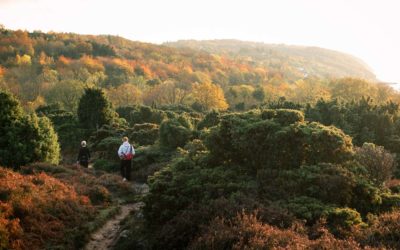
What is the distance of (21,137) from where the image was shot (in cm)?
1759

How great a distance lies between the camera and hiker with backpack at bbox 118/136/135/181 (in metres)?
18.0

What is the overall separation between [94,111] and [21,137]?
17572mm

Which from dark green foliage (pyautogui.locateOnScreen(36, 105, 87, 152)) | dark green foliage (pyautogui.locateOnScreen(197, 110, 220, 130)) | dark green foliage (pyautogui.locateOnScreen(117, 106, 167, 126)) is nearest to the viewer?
dark green foliage (pyautogui.locateOnScreen(197, 110, 220, 130))

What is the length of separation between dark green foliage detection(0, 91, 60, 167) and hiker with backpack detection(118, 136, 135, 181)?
10.8ft

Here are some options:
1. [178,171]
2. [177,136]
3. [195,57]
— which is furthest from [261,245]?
[195,57]

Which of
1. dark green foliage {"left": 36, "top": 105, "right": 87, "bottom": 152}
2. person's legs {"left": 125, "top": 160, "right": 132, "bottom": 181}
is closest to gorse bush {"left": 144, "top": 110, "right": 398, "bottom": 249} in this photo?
person's legs {"left": 125, "top": 160, "right": 132, "bottom": 181}

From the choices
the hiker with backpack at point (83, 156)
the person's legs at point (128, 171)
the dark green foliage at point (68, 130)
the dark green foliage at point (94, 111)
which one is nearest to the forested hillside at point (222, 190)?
the person's legs at point (128, 171)

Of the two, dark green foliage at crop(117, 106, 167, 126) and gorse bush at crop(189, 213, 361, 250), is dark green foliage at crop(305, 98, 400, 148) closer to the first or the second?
dark green foliage at crop(117, 106, 167, 126)

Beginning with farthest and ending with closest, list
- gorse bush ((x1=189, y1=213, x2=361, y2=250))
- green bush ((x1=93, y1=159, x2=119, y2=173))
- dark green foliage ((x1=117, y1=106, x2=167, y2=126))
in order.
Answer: dark green foliage ((x1=117, y1=106, x2=167, y2=126)), green bush ((x1=93, y1=159, x2=119, y2=173)), gorse bush ((x1=189, y1=213, x2=361, y2=250))

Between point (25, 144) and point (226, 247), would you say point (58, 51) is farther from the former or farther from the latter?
point (226, 247)

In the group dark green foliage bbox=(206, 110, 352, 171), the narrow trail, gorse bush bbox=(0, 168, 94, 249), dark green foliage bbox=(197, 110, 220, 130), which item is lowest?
the narrow trail

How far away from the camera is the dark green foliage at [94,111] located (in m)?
35.0

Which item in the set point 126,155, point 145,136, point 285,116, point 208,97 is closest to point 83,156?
point 126,155

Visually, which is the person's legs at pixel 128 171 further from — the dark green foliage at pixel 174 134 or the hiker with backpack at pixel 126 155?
the dark green foliage at pixel 174 134
